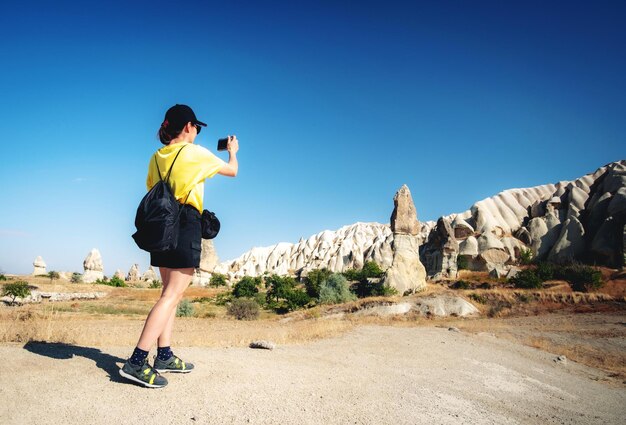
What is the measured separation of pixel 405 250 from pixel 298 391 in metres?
24.5

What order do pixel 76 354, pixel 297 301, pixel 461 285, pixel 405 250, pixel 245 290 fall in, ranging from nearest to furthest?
pixel 76 354 < pixel 297 301 < pixel 405 250 < pixel 461 285 < pixel 245 290

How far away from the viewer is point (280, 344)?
686 centimetres

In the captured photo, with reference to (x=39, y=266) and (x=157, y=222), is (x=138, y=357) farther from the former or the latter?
(x=39, y=266)

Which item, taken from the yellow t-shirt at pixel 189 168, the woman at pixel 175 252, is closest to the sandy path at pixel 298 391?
the woman at pixel 175 252

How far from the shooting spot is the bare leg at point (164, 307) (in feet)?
9.67

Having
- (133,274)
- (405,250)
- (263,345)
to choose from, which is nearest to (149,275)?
(133,274)

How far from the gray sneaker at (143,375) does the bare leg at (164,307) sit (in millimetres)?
141

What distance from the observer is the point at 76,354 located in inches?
156

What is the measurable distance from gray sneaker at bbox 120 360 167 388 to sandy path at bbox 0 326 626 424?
6 centimetres

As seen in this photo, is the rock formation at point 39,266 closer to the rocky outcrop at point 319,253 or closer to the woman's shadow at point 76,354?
the rocky outcrop at point 319,253

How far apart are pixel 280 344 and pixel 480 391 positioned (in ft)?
11.1

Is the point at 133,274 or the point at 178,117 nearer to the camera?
the point at 178,117

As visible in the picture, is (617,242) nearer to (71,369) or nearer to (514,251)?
(514,251)

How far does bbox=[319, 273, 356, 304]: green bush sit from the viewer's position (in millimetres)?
23711
